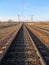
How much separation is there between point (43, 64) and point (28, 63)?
3.20 feet

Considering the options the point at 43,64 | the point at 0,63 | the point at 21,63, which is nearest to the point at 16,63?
the point at 21,63

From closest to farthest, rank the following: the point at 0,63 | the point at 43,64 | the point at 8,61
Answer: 1. the point at 43,64
2. the point at 0,63
3. the point at 8,61

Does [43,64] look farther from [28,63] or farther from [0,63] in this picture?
[0,63]

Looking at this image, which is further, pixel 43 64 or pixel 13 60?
pixel 13 60

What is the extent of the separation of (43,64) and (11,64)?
4.69 ft

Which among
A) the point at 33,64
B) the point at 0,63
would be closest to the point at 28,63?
the point at 33,64

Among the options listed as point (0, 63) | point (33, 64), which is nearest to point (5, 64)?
point (0, 63)

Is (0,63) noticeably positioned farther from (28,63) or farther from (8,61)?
(28,63)

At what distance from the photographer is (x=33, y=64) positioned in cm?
722

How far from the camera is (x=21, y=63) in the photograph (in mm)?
7355

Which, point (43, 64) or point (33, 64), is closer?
point (43, 64)

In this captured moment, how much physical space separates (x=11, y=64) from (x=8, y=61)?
20.1 inches

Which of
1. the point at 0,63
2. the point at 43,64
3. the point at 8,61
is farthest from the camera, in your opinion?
the point at 8,61

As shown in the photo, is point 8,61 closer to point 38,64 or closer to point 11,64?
point 11,64
